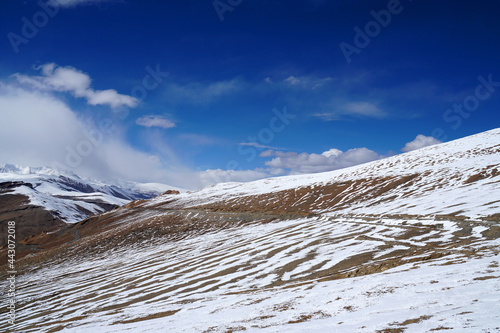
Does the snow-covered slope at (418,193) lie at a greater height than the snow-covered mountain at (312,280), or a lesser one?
greater

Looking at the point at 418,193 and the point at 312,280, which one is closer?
the point at 312,280

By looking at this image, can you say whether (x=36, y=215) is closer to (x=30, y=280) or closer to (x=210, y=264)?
(x=30, y=280)

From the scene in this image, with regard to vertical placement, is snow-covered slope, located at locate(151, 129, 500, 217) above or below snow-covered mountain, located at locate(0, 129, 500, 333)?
above

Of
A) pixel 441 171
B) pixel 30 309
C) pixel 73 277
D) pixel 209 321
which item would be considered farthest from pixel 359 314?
pixel 441 171

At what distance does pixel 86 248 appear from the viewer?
69188mm

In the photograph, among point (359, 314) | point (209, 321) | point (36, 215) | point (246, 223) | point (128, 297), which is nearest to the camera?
point (359, 314)

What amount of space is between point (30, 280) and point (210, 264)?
121 ft

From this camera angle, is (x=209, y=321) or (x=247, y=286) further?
(x=247, y=286)

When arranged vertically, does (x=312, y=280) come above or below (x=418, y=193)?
below

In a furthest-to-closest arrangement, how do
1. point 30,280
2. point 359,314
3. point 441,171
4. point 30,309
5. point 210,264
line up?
point 441,171 < point 30,280 < point 210,264 < point 30,309 < point 359,314

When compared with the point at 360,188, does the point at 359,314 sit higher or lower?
lower

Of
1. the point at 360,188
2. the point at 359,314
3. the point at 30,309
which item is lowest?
the point at 30,309

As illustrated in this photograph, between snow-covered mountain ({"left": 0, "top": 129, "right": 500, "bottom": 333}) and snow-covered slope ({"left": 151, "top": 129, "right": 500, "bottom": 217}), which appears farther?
snow-covered slope ({"left": 151, "top": 129, "right": 500, "bottom": 217})

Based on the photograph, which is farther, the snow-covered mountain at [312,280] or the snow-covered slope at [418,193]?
the snow-covered slope at [418,193]
